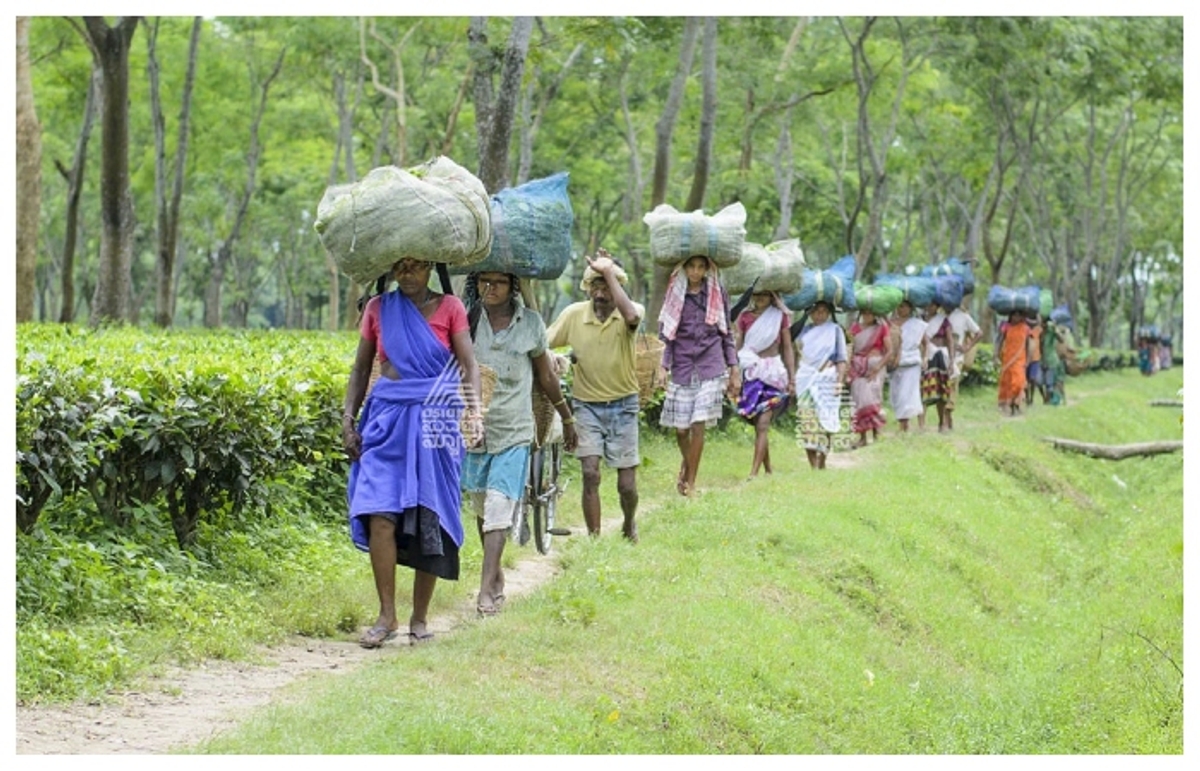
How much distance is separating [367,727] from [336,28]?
22.8 m

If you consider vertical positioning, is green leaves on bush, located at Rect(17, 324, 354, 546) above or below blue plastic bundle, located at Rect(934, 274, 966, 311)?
below

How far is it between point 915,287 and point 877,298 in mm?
2073

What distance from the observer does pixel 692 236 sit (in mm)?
11367

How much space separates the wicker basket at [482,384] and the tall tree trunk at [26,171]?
946 cm

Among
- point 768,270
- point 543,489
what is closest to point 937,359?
point 768,270

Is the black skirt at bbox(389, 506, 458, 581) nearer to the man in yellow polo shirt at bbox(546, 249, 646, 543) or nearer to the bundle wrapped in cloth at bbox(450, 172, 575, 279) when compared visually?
the bundle wrapped in cloth at bbox(450, 172, 575, 279)

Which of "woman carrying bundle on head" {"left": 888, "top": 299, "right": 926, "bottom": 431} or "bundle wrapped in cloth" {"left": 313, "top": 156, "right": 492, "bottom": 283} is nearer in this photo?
"bundle wrapped in cloth" {"left": 313, "top": 156, "right": 492, "bottom": 283}

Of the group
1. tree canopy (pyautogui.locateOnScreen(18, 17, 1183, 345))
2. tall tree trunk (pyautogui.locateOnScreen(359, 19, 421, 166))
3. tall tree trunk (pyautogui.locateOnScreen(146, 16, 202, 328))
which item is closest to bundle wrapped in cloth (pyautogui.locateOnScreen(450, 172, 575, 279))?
tree canopy (pyautogui.locateOnScreen(18, 17, 1183, 345))

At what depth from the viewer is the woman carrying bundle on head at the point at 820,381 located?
15.0m

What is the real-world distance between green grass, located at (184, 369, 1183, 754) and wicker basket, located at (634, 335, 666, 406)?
34.9 inches

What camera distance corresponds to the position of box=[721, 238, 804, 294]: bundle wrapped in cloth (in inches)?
568

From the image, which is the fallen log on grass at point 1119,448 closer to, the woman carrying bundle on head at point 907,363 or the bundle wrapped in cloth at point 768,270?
the woman carrying bundle on head at point 907,363

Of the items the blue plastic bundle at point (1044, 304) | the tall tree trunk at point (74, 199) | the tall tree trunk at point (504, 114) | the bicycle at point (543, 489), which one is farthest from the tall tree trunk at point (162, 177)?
the bicycle at point (543, 489)

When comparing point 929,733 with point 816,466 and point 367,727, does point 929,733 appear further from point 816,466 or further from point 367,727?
point 816,466
